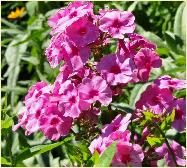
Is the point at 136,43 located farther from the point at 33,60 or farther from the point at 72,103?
the point at 33,60

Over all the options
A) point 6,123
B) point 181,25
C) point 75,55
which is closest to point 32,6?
point 181,25

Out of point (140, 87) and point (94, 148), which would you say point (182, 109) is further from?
point (140, 87)

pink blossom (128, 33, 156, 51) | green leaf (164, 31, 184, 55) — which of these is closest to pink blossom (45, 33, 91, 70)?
pink blossom (128, 33, 156, 51)

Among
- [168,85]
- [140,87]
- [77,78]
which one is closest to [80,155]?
[77,78]

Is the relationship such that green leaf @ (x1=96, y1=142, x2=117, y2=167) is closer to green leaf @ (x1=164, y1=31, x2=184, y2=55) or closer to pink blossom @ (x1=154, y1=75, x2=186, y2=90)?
pink blossom @ (x1=154, y1=75, x2=186, y2=90)

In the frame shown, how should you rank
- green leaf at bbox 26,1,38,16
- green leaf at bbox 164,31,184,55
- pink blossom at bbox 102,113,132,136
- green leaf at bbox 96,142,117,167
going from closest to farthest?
green leaf at bbox 96,142,117,167, pink blossom at bbox 102,113,132,136, green leaf at bbox 164,31,184,55, green leaf at bbox 26,1,38,16

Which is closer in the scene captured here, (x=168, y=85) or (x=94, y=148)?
(x=94, y=148)
